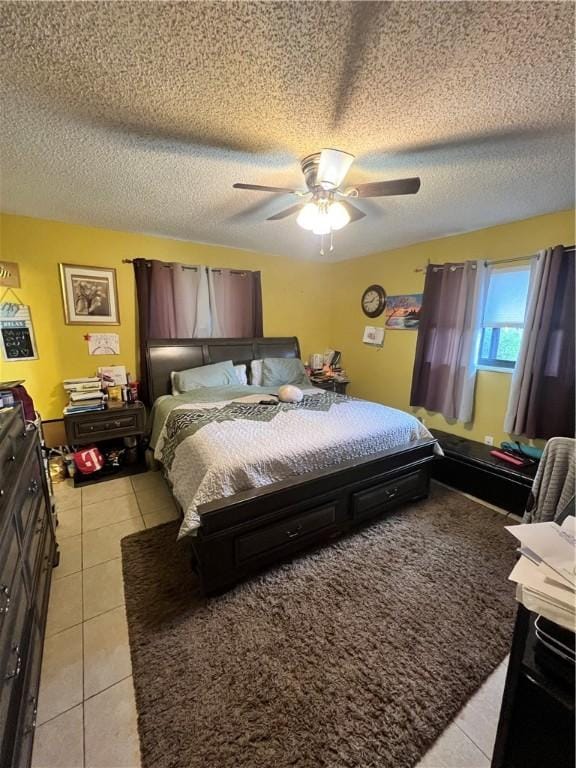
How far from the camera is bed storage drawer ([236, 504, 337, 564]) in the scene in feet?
5.57

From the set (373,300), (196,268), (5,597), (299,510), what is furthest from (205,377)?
(5,597)

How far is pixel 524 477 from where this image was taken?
90.0 inches

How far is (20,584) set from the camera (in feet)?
3.50

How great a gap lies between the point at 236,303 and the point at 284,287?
830 mm

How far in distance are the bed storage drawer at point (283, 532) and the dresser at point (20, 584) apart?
0.88m

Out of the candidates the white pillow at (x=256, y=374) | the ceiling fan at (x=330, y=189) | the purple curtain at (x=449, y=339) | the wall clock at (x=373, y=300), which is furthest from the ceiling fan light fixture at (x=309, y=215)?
the wall clock at (x=373, y=300)

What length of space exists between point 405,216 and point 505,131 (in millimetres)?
1173

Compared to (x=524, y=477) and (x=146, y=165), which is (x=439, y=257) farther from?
(x=146, y=165)

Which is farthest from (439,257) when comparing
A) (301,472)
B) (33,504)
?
(33,504)

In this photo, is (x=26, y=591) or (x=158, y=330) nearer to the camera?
(x=26, y=591)

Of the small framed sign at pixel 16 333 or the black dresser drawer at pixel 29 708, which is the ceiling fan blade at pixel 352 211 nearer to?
the black dresser drawer at pixel 29 708

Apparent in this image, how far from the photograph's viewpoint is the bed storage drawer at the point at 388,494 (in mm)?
2098

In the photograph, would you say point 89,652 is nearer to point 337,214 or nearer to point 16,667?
point 16,667

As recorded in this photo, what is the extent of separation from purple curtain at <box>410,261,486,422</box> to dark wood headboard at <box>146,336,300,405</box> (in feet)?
5.48
